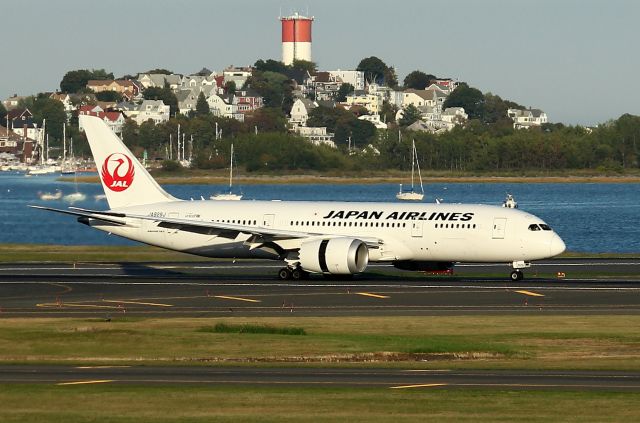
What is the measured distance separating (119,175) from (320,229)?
11.6 meters

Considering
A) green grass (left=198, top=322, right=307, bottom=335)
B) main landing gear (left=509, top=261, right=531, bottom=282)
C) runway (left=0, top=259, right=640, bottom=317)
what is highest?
main landing gear (left=509, top=261, right=531, bottom=282)

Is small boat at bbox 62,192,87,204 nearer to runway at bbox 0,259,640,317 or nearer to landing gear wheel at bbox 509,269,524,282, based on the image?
runway at bbox 0,259,640,317

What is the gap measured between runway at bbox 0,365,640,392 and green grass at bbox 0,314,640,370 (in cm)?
206

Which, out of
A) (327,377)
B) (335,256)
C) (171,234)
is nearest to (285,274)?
(335,256)

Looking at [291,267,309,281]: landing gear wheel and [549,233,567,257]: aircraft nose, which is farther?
[291,267,309,281]: landing gear wheel

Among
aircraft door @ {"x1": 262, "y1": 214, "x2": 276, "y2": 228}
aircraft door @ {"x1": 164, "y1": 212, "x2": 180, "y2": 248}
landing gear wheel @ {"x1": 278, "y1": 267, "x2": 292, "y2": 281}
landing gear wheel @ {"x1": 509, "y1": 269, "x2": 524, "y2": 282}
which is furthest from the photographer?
aircraft door @ {"x1": 164, "y1": 212, "x2": 180, "y2": 248}

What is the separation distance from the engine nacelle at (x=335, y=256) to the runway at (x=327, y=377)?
26.1 m

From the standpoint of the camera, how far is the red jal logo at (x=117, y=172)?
7206 centimetres

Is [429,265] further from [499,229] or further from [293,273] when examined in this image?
[293,273]

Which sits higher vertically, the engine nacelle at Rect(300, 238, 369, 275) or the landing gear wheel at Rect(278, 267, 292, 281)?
the engine nacelle at Rect(300, 238, 369, 275)

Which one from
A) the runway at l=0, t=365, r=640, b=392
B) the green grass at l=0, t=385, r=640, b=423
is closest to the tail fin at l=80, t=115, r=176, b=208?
the runway at l=0, t=365, r=640, b=392

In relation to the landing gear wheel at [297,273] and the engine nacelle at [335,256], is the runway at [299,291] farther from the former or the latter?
the engine nacelle at [335,256]

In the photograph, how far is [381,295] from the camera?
59188 millimetres

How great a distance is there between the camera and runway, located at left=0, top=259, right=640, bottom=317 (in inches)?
2135
